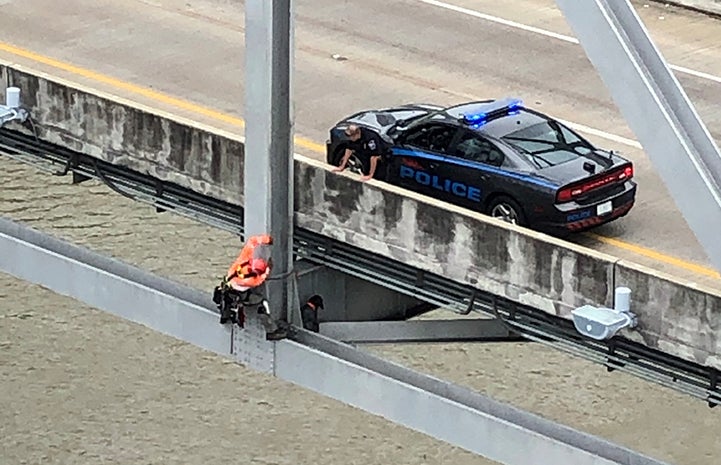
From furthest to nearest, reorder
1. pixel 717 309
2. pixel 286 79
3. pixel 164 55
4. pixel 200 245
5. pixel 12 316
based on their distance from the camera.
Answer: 1. pixel 200 245
2. pixel 12 316
3. pixel 164 55
4. pixel 286 79
5. pixel 717 309

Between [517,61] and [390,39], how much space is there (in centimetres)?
138

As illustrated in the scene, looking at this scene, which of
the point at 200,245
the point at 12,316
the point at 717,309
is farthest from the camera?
the point at 200,245

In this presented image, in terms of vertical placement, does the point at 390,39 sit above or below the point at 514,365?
above

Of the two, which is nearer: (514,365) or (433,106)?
(433,106)

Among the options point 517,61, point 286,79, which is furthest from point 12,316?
point 286,79

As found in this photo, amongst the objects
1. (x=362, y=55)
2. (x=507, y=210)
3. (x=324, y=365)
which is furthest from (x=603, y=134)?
(x=324, y=365)

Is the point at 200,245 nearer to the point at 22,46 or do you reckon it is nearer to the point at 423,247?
the point at 22,46

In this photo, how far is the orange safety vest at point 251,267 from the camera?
1182 centimetres

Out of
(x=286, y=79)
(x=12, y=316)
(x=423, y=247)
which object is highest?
(x=286, y=79)

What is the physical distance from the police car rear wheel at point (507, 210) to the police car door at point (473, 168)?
0.10 metres

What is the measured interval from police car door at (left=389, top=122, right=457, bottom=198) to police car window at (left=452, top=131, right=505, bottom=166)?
10 centimetres

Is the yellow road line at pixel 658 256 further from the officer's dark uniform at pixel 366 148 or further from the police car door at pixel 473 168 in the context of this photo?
the officer's dark uniform at pixel 366 148

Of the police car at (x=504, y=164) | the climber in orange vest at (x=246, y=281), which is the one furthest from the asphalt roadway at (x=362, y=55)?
the climber in orange vest at (x=246, y=281)

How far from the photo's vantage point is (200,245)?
2369 centimetres
